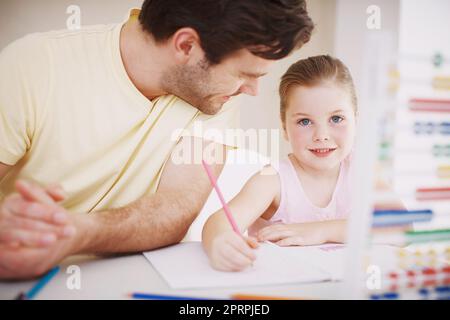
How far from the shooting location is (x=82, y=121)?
93 centimetres

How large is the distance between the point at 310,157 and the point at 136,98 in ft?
1.53

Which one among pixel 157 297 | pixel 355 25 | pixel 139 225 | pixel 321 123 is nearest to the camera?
pixel 157 297

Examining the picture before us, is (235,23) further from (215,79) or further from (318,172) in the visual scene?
(318,172)

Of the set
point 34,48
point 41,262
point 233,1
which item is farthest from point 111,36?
point 41,262

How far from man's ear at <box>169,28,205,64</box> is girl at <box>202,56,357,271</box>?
0.30 metres

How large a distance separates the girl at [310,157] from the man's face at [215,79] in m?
0.18

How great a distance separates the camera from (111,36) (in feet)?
3.23

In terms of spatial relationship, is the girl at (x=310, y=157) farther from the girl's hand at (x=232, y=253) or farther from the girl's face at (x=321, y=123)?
the girl's hand at (x=232, y=253)

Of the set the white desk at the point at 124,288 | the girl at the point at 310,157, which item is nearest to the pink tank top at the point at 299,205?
the girl at the point at 310,157

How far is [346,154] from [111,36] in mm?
657

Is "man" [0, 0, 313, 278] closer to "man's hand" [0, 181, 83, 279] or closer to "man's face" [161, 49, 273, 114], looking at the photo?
"man's face" [161, 49, 273, 114]

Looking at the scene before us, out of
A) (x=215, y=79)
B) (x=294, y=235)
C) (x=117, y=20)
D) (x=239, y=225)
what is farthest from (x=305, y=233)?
(x=117, y=20)
